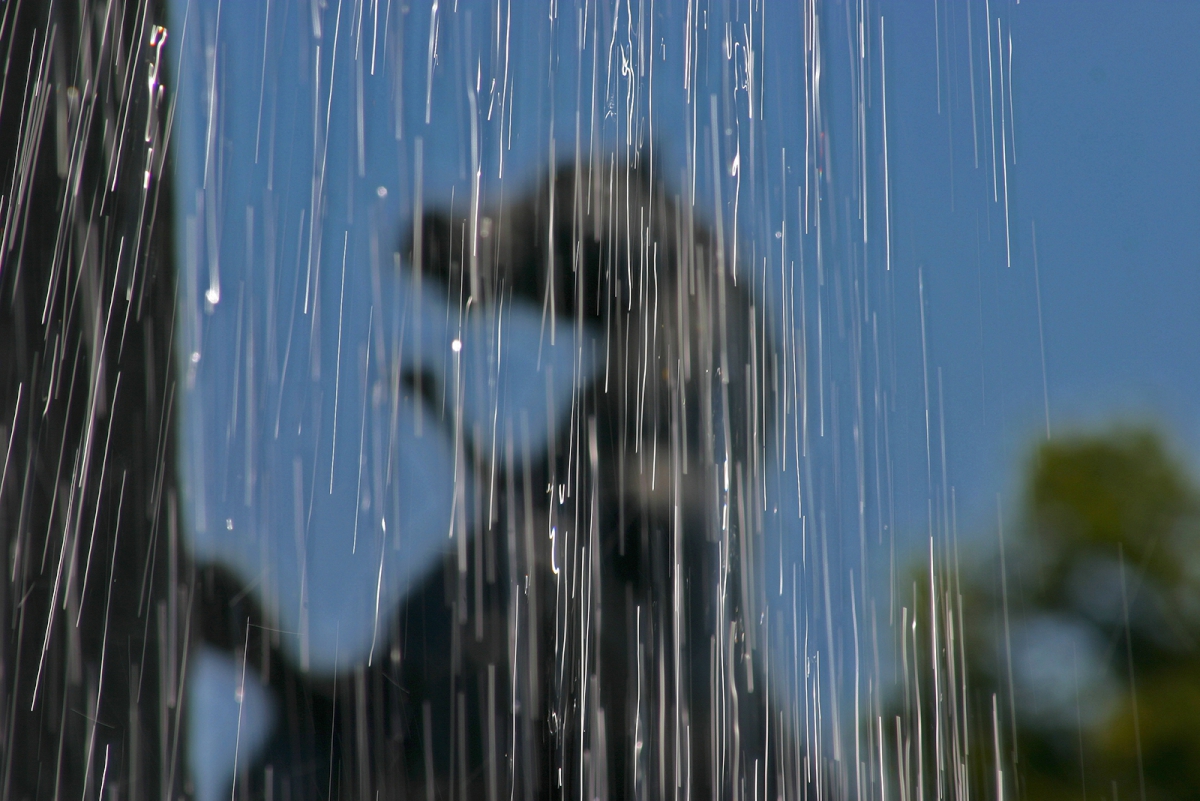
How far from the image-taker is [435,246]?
7.70 ft

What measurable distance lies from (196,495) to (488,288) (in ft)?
2.57

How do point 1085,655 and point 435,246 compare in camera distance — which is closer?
point 435,246

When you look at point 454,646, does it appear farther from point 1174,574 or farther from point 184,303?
point 1174,574

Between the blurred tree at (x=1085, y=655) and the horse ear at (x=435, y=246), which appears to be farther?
the blurred tree at (x=1085, y=655)

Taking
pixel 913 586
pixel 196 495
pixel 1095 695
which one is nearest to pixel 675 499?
pixel 196 495

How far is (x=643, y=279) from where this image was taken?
2.03 metres

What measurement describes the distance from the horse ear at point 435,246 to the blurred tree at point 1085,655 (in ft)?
6.25

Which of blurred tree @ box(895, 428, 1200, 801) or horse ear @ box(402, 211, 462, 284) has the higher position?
horse ear @ box(402, 211, 462, 284)

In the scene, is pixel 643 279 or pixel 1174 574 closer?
pixel 643 279

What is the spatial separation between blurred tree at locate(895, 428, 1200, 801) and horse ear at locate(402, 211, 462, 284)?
6.25 ft

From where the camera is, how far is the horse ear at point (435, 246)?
7.54 ft

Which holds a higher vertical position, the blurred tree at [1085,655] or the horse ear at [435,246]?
the horse ear at [435,246]

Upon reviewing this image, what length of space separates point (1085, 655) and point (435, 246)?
105 inches

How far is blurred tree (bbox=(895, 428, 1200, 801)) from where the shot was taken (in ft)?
11.3
